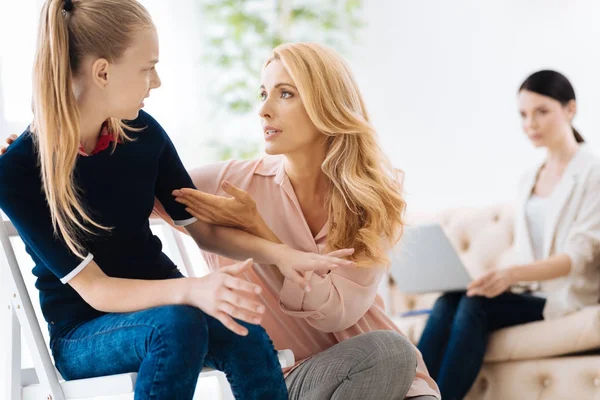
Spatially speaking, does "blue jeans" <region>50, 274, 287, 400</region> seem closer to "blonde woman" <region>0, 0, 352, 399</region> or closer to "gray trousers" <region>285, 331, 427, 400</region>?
"blonde woman" <region>0, 0, 352, 399</region>

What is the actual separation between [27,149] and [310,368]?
0.69m

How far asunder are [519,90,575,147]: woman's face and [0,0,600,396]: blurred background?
72cm

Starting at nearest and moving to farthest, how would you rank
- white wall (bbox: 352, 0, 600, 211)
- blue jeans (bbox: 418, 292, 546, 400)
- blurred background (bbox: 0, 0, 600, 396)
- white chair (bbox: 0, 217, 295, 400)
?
white chair (bbox: 0, 217, 295, 400)
blue jeans (bbox: 418, 292, 546, 400)
white wall (bbox: 352, 0, 600, 211)
blurred background (bbox: 0, 0, 600, 396)

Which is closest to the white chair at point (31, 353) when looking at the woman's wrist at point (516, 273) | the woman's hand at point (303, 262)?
the woman's hand at point (303, 262)

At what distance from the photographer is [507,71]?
3.62 m

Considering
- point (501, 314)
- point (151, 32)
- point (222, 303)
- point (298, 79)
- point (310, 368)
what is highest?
point (151, 32)

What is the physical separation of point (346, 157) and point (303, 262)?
40 cm

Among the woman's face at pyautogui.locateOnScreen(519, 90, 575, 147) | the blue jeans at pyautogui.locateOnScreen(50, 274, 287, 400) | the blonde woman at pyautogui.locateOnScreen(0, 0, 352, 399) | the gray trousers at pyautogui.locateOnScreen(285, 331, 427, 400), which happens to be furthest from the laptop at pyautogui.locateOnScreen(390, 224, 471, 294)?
the blue jeans at pyautogui.locateOnScreen(50, 274, 287, 400)

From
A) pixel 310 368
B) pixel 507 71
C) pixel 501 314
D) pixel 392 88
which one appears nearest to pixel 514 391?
pixel 501 314

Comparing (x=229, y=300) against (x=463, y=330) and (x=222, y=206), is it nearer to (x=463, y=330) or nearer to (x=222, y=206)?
(x=222, y=206)

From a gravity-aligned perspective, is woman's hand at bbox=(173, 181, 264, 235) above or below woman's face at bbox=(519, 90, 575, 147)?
above

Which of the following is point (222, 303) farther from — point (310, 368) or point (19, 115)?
point (19, 115)

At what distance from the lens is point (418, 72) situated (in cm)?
398

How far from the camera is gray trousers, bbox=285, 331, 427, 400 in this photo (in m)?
1.47
